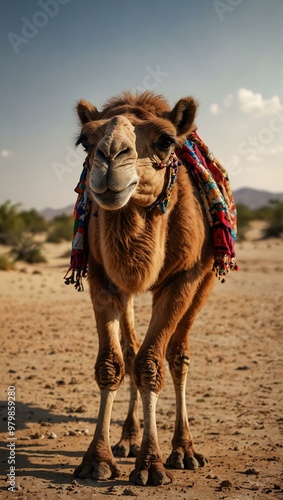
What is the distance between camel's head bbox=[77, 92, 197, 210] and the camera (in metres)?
3.68

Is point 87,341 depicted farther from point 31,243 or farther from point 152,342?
point 31,243

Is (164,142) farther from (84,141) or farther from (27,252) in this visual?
(27,252)

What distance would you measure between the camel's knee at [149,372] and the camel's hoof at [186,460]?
75 centimetres

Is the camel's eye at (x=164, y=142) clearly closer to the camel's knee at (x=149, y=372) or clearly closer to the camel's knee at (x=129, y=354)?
the camel's knee at (x=149, y=372)

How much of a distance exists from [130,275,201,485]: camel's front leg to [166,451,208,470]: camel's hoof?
1.62 ft

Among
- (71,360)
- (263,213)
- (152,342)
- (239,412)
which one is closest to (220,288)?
(71,360)

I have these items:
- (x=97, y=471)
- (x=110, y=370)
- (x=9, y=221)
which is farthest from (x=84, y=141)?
(x=9, y=221)

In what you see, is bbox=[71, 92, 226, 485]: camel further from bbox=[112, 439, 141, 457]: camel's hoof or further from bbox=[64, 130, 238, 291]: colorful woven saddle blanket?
bbox=[64, 130, 238, 291]: colorful woven saddle blanket

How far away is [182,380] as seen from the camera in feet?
17.0

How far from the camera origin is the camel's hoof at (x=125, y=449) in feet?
16.6

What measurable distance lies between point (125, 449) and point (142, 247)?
199 cm

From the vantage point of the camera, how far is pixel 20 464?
4.48m

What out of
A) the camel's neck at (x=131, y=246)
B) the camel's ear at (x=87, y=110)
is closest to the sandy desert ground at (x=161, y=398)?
the camel's neck at (x=131, y=246)

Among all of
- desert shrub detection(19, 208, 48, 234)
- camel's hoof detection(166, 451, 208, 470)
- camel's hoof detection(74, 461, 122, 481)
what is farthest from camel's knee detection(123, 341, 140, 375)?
desert shrub detection(19, 208, 48, 234)
